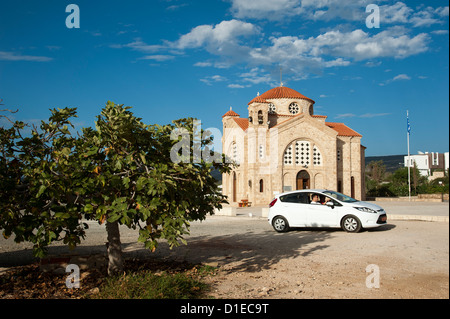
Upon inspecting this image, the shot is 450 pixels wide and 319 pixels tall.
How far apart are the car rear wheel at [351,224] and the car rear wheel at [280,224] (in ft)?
6.79

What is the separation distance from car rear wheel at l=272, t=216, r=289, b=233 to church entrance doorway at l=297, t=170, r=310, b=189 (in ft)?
86.1

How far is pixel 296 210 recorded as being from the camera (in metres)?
13.6

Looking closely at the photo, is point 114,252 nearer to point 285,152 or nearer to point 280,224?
point 280,224

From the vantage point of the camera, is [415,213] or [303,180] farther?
[303,180]

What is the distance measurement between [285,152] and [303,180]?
380cm

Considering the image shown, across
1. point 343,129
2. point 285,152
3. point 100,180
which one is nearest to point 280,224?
point 100,180

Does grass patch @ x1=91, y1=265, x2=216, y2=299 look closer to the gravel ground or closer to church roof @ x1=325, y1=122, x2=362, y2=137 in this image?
the gravel ground

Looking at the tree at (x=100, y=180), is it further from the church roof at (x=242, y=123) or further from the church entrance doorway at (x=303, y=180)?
the church entrance doorway at (x=303, y=180)

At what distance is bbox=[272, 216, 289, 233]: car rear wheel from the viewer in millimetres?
13656

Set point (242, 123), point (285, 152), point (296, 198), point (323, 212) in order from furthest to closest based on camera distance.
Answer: point (242, 123)
point (285, 152)
point (296, 198)
point (323, 212)

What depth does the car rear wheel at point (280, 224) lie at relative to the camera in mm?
13656

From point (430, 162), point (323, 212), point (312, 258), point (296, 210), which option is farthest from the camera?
point (430, 162)
